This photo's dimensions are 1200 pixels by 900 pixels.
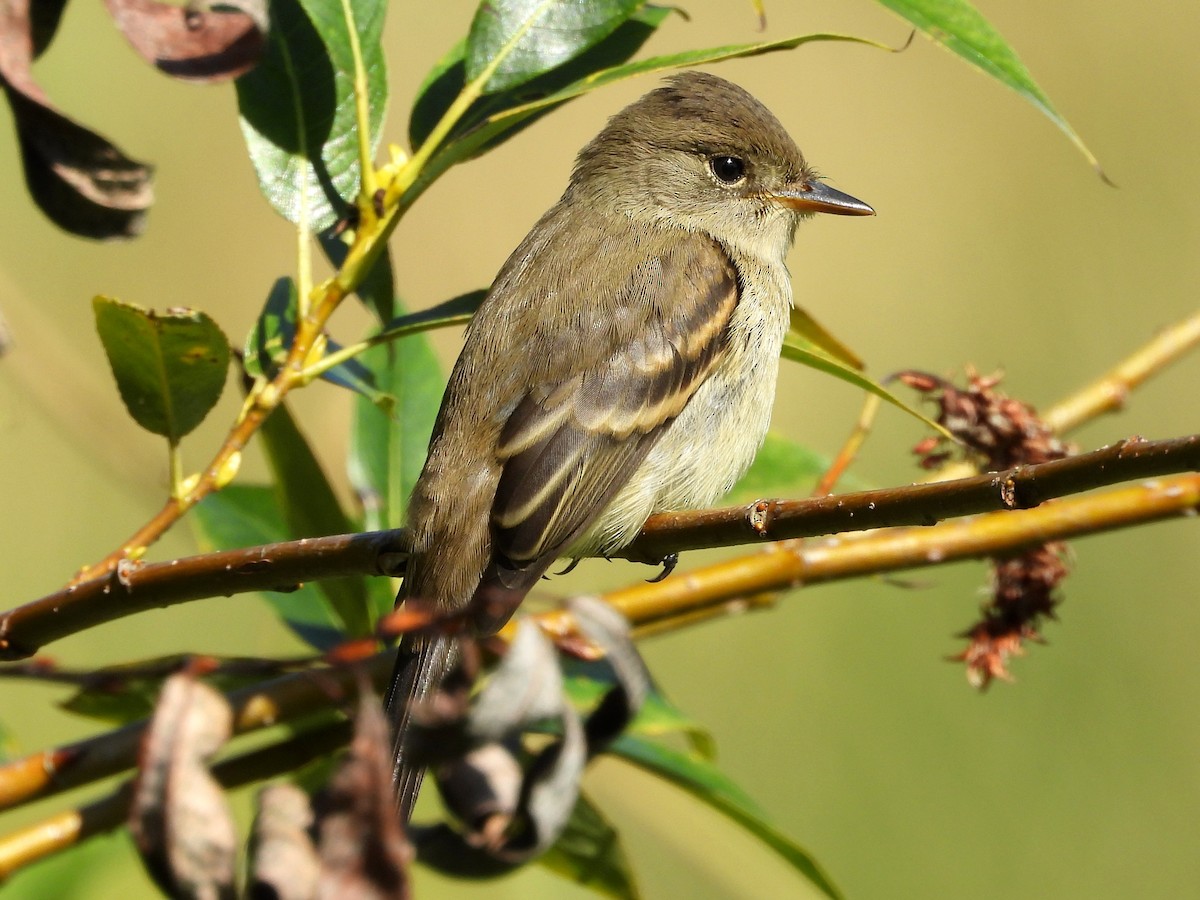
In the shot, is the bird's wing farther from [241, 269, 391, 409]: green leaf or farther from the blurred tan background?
the blurred tan background

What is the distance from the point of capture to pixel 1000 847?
14.9 feet

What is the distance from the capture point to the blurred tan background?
4395 mm

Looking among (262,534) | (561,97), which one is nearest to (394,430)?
(262,534)

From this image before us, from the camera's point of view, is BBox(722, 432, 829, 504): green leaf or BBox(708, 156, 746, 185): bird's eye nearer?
BBox(722, 432, 829, 504): green leaf

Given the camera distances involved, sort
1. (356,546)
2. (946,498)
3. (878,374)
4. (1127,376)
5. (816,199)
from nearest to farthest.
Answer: (946,498) < (356,546) < (1127,376) < (816,199) < (878,374)

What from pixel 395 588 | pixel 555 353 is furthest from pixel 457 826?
pixel 555 353

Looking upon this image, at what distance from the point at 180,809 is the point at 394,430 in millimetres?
1907

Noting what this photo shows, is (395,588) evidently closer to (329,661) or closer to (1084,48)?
(329,661)

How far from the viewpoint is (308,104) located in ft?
7.53

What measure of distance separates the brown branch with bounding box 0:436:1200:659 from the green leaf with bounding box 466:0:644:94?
87cm

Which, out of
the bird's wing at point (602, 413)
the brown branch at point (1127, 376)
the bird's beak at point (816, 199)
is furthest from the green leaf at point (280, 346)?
the bird's beak at point (816, 199)

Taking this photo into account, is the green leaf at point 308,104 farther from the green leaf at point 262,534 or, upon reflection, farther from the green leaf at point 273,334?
the green leaf at point 262,534

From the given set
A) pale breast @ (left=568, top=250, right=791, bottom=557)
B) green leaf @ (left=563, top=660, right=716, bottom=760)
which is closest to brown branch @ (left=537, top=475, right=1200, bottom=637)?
green leaf @ (left=563, top=660, right=716, bottom=760)

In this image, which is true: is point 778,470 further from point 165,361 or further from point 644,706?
point 165,361
